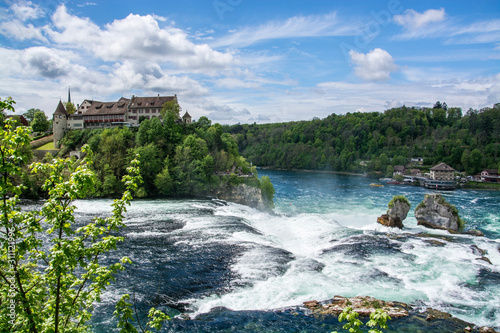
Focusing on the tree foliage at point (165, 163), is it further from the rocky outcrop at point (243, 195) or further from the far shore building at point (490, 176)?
the far shore building at point (490, 176)

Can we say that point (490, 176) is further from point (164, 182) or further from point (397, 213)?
point (164, 182)

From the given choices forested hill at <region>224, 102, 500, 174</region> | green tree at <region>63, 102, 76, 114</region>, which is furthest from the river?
forested hill at <region>224, 102, 500, 174</region>

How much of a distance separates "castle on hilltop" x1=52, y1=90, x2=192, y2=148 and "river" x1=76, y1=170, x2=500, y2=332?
3427 cm

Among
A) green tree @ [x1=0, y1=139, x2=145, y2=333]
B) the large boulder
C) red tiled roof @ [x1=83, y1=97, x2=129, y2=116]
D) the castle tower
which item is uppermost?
red tiled roof @ [x1=83, y1=97, x2=129, y2=116]

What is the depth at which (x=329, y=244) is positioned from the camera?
28297 millimetres

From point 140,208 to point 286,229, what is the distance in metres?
17.6

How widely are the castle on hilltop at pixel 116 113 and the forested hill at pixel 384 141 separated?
65798 mm

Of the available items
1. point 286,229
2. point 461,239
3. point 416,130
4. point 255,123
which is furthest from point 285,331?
point 255,123

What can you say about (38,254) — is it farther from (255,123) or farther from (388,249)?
(255,123)

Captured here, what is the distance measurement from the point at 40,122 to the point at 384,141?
108617 millimetres

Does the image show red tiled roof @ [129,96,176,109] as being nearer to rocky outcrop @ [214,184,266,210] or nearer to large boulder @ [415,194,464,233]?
rocky outcrop @ [214,184,266,210]

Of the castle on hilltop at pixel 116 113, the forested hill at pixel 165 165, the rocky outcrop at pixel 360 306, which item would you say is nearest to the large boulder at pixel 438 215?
the forested hill at pixel 165 165

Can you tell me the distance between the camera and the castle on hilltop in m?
68.9

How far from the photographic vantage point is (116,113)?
69.4m
